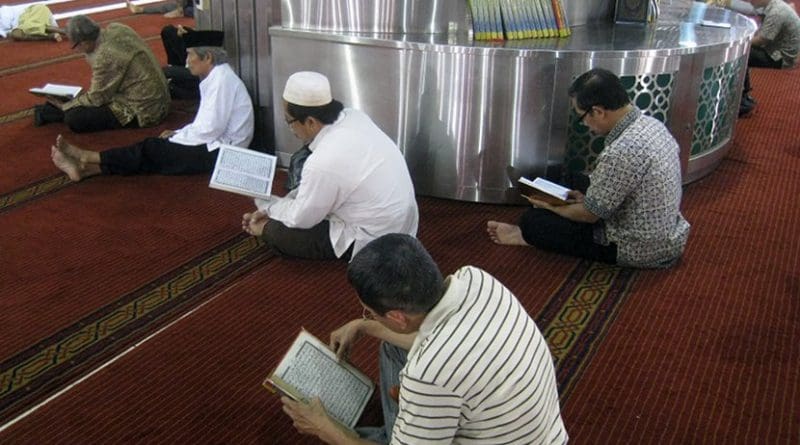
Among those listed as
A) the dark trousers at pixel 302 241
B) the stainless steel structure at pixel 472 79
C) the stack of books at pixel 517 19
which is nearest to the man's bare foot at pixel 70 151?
the stainless steel structure at pixel 472 79

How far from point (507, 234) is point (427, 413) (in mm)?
2092

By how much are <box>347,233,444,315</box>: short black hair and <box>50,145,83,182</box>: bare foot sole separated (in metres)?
2.99

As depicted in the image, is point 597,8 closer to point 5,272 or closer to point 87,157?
point 87,157

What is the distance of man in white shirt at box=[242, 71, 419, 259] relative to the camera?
3.07 metres

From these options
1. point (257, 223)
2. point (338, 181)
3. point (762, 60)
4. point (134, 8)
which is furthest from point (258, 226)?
point (134, 8)

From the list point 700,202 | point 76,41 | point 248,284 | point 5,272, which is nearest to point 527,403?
point 248,284

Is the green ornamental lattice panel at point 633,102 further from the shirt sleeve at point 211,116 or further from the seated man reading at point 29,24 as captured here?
the seated man reading at point 29,24

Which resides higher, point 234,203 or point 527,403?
point 527,403

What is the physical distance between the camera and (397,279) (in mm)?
1563

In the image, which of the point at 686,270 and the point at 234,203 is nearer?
the point at 686,270

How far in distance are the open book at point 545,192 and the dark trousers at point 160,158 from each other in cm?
166

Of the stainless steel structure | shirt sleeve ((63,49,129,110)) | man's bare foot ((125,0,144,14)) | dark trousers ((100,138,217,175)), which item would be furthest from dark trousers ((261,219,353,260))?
man's bare foot ((125,0,144,14))

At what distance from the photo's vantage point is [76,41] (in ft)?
15.3

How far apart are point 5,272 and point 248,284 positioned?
950mm
